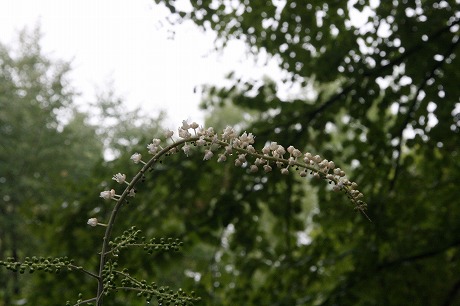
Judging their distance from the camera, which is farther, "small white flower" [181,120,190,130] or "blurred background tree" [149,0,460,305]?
"blurred background tree" [149,0,460,305]

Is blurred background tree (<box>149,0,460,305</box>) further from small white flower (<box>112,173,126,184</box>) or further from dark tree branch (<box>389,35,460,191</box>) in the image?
small white flower (<box>112,173,126,184</box>)

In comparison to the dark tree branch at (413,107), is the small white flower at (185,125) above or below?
below

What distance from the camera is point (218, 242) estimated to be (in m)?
4.89

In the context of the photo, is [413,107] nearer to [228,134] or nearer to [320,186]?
[320,186]

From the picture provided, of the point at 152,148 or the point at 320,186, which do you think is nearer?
the point at 152,148

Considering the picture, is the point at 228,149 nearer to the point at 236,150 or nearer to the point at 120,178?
the point at 236,150

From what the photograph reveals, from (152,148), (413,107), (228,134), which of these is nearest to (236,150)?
(228,134)

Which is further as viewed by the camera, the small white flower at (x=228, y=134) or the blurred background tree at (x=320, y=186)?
the blurred background tree at (x=320, y=186)

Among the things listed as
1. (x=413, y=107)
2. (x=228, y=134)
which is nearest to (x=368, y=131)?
(x=413, y=107)

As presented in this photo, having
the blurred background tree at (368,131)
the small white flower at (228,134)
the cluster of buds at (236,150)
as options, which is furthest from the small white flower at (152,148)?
the blurred background tree at (368,131)

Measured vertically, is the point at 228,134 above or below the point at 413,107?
below


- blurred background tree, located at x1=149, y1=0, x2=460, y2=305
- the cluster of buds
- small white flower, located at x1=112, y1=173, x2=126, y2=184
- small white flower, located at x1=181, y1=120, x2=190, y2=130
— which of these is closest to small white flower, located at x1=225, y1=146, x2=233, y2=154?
the cluster of buds

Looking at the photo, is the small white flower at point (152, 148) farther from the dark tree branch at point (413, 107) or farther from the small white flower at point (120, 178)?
the dark tree branch at point (413, 107)

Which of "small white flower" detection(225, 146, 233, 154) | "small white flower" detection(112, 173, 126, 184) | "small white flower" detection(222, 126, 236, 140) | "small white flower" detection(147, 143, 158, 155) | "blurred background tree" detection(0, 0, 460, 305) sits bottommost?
"small white flower" detection(225, 146, 233, 154)
